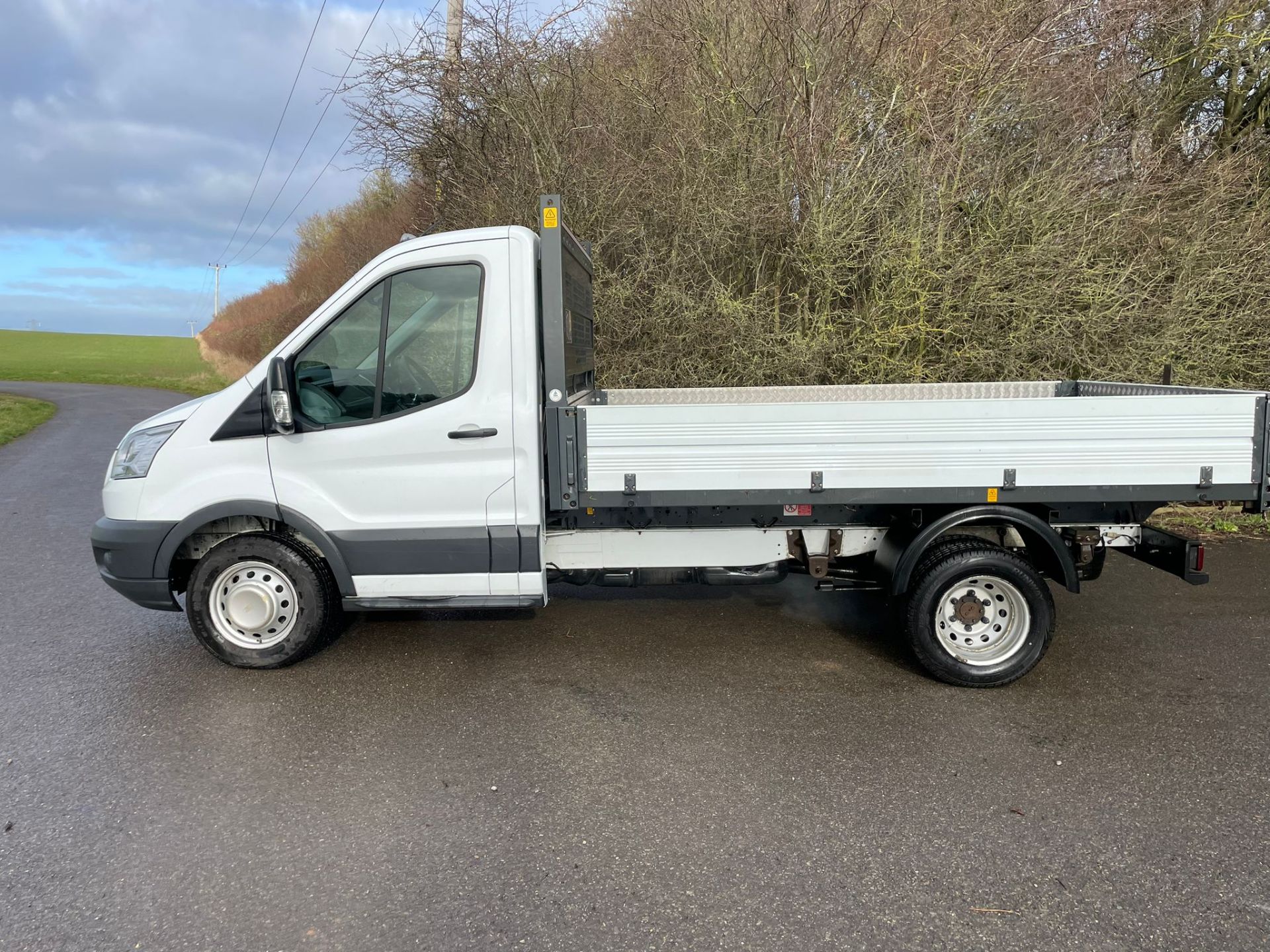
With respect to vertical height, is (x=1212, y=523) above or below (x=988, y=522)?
below

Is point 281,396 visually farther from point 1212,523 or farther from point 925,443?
point 1212,523

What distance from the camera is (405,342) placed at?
4508 millimetres

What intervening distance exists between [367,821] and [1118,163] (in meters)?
10.2

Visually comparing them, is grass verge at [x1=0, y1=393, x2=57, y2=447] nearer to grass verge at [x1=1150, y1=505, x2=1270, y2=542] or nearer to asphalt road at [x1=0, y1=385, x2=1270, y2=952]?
asphalt road at [x1=0, y1=385, x2=1270, y2=952]

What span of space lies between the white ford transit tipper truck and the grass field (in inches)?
851

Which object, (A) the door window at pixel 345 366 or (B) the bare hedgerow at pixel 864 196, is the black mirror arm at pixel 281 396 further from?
(B) the bare hedgerow at pixel 864 196

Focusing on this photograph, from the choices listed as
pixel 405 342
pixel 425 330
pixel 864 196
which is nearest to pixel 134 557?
pixel 405 342

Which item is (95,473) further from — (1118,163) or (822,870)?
(1118,163)

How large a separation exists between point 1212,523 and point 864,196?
4.48m

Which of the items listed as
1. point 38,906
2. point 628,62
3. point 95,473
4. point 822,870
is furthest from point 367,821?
point 95,473

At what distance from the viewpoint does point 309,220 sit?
30.6 m

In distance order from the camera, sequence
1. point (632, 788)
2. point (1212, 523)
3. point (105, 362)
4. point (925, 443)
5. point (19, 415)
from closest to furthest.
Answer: point (632, 788), point (925, 443), point (1212, 523), point (19, 415), point (105, 362)

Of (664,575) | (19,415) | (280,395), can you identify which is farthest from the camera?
(19,415)

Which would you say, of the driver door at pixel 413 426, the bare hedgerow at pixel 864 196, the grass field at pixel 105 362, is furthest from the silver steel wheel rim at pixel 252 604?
the grass field at pixel 105 362
